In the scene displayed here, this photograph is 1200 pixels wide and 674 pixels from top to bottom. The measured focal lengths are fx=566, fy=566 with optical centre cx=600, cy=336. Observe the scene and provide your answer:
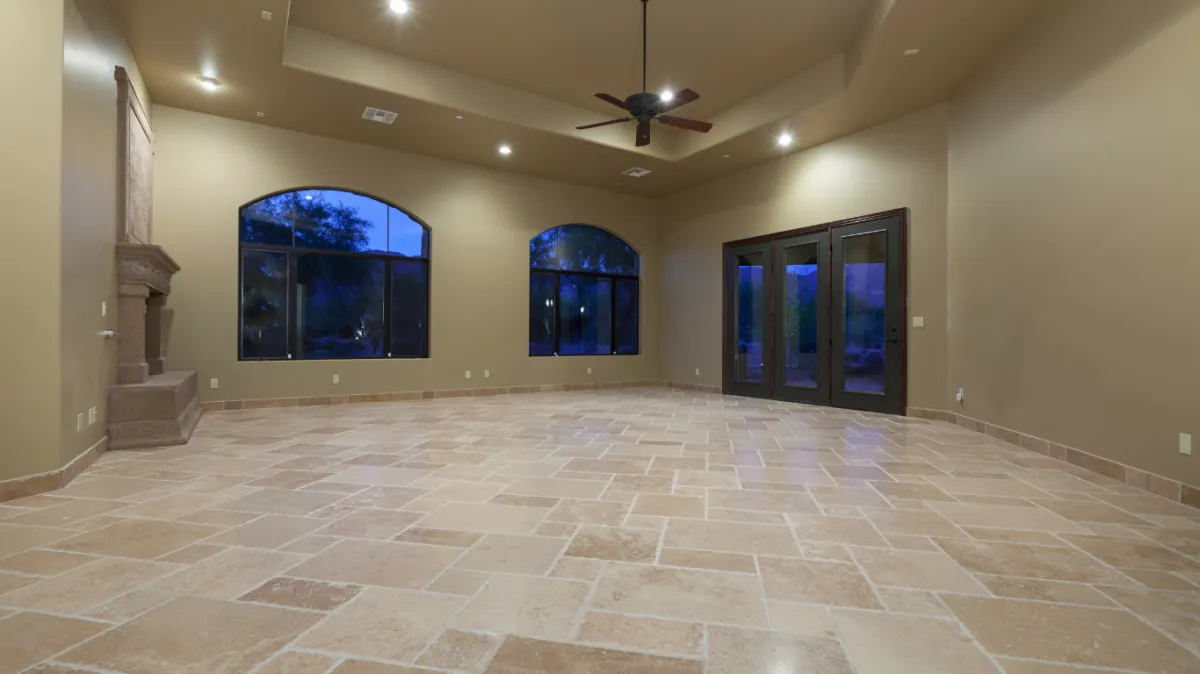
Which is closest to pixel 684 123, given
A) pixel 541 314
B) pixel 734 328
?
pixel 734 328

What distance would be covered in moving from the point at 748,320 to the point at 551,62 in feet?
14.3

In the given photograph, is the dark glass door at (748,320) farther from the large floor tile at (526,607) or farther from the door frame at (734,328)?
the large floor tile at (526,607)

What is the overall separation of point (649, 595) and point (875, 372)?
216 inches

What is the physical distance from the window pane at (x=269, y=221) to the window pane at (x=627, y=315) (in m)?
4.95

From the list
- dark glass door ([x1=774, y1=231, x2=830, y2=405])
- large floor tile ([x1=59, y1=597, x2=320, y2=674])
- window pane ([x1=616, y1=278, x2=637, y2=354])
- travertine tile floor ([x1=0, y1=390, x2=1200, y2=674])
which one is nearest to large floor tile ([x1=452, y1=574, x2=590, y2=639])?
travertine tile floor ([x1=0, y1=390, x2=1200, y2=674])

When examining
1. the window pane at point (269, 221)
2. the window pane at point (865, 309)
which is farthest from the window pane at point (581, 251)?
the window pane at point (865, 309)

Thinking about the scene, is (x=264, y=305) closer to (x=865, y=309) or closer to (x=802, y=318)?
(x=802, y=318)

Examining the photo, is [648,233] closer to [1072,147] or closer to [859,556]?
[1072,147]

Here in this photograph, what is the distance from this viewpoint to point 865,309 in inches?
258

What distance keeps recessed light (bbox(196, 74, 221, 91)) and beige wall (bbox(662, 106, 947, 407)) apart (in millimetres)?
6256

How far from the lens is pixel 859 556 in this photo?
221 centimetres

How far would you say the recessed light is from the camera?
5283 millimetres

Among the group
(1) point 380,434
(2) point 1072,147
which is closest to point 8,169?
(1) point 380,434

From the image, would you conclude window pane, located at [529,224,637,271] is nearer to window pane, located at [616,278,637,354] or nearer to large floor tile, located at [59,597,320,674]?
window pane, located at [616,278,637,354]
